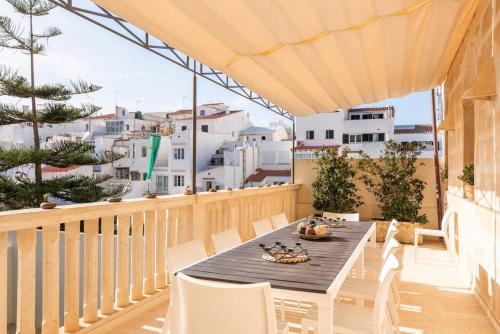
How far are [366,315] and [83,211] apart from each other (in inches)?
84.5

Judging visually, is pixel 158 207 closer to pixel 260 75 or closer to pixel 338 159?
pixel 260 75

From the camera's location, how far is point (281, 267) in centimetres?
231

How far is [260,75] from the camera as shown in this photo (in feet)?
13.6

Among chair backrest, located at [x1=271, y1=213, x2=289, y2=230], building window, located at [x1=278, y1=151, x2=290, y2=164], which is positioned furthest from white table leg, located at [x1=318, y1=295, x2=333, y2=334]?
building window, located at [x1=278, y1=151, x2=290, y2=164]

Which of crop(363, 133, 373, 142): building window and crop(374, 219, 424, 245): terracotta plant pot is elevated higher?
crop(363, 133, 373, 142): building window

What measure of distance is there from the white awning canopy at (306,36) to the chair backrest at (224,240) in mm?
1593

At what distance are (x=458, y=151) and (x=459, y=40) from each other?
1.49 m

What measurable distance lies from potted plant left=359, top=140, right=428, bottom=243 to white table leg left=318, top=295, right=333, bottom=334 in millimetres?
5633

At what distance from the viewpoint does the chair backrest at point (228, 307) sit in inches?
64.5

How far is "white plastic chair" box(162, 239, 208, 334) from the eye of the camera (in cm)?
212

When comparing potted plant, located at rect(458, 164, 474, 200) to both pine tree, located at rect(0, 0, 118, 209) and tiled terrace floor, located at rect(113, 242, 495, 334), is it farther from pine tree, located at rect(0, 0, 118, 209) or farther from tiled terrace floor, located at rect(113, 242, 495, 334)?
pine tree, located at rect(0, 0, 118, 209)

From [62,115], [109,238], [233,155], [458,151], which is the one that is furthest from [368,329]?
[233,155]

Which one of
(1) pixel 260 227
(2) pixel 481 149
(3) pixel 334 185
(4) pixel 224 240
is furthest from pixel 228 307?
(3) pixel 334 185

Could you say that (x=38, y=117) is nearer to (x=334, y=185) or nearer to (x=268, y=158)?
(x=334, y=185)
